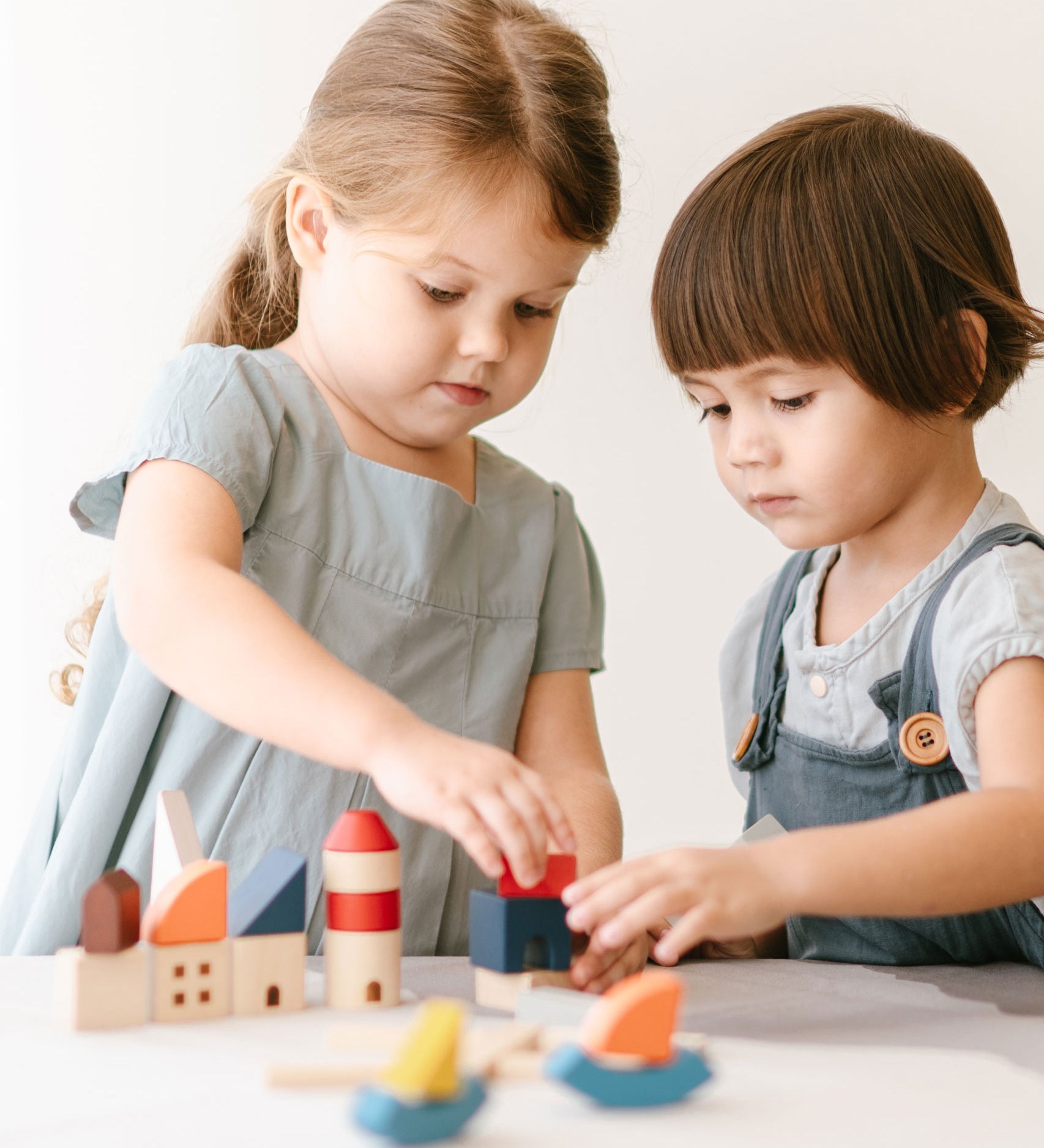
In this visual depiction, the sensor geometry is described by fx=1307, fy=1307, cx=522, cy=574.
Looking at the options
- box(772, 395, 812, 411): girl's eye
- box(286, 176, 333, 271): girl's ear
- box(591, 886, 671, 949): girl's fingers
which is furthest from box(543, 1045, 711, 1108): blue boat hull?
box(286, 176, 333, 271): girl's ear

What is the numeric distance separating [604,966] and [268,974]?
16 centimetres

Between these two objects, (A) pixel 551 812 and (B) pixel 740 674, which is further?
(B) pixel 740 674

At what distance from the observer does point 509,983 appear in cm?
57

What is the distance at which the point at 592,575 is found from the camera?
3.37ft

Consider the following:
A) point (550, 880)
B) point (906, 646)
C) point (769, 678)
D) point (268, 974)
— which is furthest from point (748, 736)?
point (268, 974)

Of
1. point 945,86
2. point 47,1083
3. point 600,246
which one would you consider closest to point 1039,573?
point 600,246

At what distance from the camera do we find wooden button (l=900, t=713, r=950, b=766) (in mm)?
778

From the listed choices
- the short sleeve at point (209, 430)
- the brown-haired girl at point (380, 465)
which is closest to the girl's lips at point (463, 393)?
the brown-haired girl at point (380, 465)

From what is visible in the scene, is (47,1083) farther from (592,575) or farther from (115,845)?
(592,575)

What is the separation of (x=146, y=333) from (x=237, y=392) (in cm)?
70

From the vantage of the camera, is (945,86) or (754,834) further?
(945,86)

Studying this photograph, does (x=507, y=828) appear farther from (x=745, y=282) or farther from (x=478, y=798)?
(x=745, y=282)

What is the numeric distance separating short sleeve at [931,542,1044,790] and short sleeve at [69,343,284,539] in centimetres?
43

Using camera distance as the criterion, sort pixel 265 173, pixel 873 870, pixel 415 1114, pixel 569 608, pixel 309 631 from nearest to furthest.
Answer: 1. pixel 415 1114
2. pixel 873 870
3. pixel 309 631
4. pixel 569 608
5. pixel 265 173
